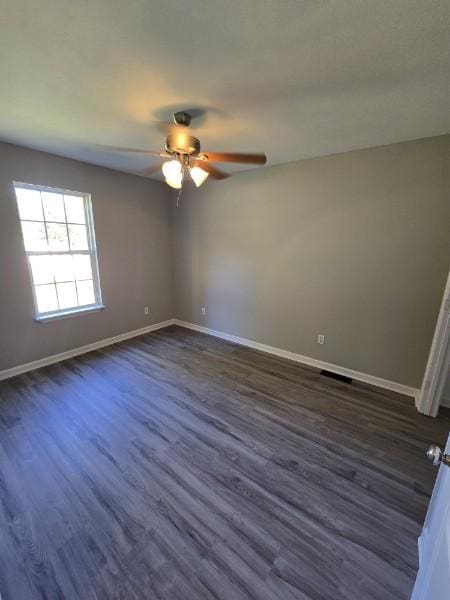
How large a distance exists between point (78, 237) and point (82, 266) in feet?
1.24

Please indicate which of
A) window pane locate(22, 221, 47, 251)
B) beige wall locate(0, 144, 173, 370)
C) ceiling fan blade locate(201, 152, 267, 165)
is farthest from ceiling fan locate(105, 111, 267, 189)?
window pane locate(22, 221, 47, 251)

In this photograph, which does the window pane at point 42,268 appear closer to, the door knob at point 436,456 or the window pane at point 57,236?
the window pane at point 57,236

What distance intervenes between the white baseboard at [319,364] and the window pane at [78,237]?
2075 mm

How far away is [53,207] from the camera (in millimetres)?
3012

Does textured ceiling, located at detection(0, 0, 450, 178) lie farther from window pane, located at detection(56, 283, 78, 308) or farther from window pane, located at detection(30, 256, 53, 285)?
window pane, located at detection(56, 283, 78, 308)

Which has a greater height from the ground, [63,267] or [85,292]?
[63,267]

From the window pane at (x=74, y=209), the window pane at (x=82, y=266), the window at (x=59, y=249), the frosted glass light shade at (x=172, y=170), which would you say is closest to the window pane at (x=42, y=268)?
the window at (x=59, y=249)

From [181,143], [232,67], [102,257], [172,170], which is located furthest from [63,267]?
[232,67]

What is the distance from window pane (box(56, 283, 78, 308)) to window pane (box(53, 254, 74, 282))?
0.09m

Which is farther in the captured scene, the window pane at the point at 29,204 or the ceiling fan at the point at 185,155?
the window pane at the point at 29,204

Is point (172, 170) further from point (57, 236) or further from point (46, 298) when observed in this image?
point (46, 298)

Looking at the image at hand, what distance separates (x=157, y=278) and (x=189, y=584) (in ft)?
12.0

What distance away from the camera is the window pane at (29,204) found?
9.00 ft

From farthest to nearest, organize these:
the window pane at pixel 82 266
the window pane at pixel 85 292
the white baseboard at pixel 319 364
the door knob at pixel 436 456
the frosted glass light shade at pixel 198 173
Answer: the window pane at pixel 85 292
the window pane at pixel 82 266
the white baseboard at pixel 319 364
the frosted glass light shade at pixel 198 173
the door knob at pixel 436 456
